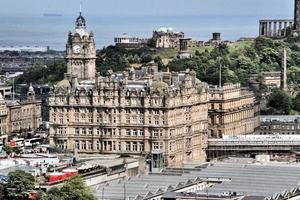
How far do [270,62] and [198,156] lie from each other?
58974mm

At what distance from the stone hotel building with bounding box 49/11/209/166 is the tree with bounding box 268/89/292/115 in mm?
28125

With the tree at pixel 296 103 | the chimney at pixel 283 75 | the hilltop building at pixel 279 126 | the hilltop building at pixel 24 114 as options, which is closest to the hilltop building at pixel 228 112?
the hilltop building at pixel 279 126

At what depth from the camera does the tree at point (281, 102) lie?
13050 cm

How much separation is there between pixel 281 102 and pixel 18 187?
57.1m

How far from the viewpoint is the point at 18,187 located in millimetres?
78562

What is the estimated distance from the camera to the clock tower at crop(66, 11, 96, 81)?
109 metres

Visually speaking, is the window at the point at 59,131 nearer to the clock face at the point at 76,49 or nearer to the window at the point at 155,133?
the window at the point at 155,133

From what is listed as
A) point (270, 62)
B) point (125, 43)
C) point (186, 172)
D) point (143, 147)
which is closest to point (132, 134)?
point (143, 147)

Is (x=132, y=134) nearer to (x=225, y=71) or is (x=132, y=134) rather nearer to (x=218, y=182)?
(x=218, y=182)

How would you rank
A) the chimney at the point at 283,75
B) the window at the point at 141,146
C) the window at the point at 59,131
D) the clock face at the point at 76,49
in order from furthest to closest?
1. the chimney at the point at 283,75
2. the clock face at the point at 76,49
3. the window at the point at 59,131
4. the window at the point at 141,146

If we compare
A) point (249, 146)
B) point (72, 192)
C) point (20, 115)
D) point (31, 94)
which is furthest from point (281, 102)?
point (72, 192)

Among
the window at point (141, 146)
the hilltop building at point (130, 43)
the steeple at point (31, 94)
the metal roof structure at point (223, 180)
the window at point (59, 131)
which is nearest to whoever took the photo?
the metal roof structure at point (223, 180)

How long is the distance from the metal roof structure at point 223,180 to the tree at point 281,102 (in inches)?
1548

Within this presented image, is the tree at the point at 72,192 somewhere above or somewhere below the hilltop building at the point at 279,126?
below
